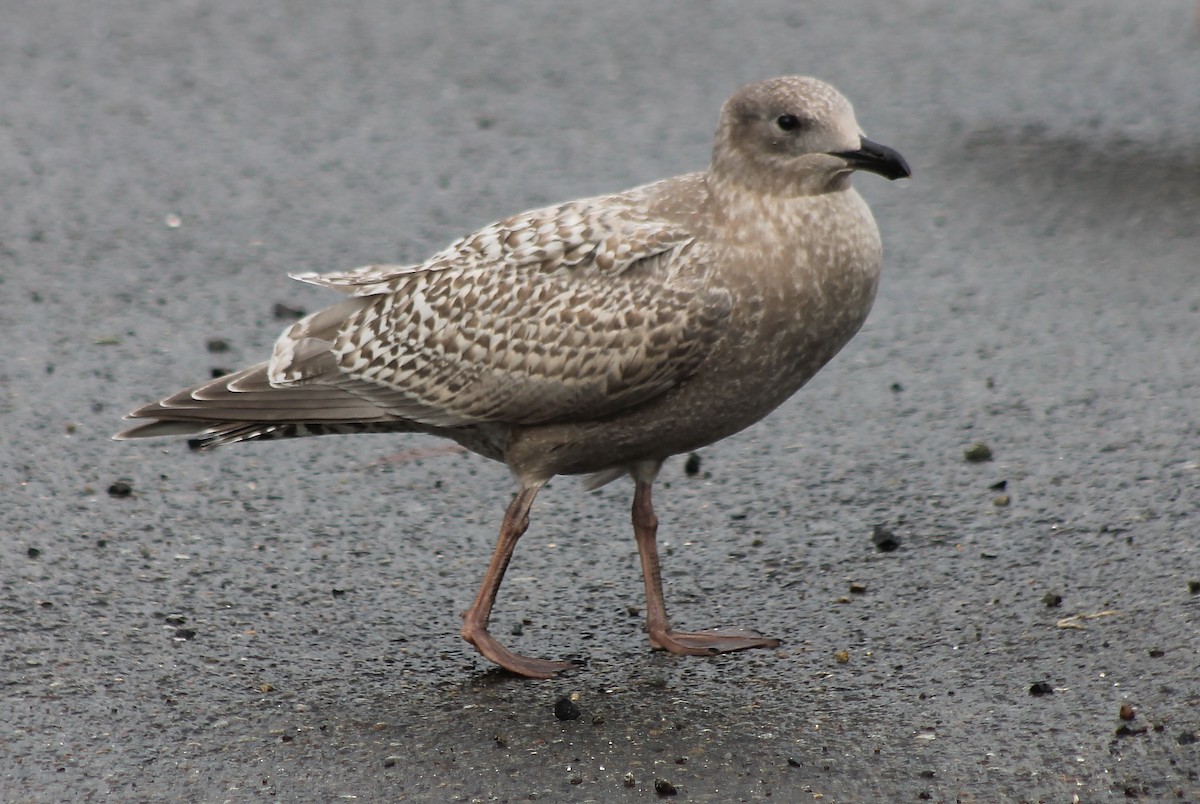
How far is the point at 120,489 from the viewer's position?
6078 mm

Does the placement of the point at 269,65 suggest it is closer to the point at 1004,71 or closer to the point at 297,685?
the point at 1004,71

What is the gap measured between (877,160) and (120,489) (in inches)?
115

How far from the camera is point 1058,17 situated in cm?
1092

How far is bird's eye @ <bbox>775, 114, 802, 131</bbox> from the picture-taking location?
4.82 meters

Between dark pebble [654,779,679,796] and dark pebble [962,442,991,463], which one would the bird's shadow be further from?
dark pebble [654,779,679,796]

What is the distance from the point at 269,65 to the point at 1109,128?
4.82 metres

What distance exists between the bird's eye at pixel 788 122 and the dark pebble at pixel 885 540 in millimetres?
1501

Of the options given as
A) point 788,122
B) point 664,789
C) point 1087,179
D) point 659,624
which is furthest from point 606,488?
point 1087,179

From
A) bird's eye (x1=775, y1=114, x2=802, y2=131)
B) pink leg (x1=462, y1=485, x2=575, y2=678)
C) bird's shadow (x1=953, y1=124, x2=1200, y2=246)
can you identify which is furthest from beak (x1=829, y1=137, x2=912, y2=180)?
bird's shadow (x1=953, y1=124, x2=1200, y2=246)

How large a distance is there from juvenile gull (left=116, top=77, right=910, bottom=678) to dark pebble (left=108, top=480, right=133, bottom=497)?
0.78 m

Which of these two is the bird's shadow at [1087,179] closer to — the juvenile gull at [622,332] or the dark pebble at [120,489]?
the juvenile gull at [622,332]

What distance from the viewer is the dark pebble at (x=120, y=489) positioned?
6.07 m

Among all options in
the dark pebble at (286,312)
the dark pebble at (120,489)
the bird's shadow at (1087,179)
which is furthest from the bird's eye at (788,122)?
the bird's shadow at (1087,179)

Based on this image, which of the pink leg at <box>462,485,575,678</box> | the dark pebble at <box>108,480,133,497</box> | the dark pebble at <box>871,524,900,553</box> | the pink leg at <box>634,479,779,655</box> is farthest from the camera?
the dark pebble at <box>108,480,133,497</box>
